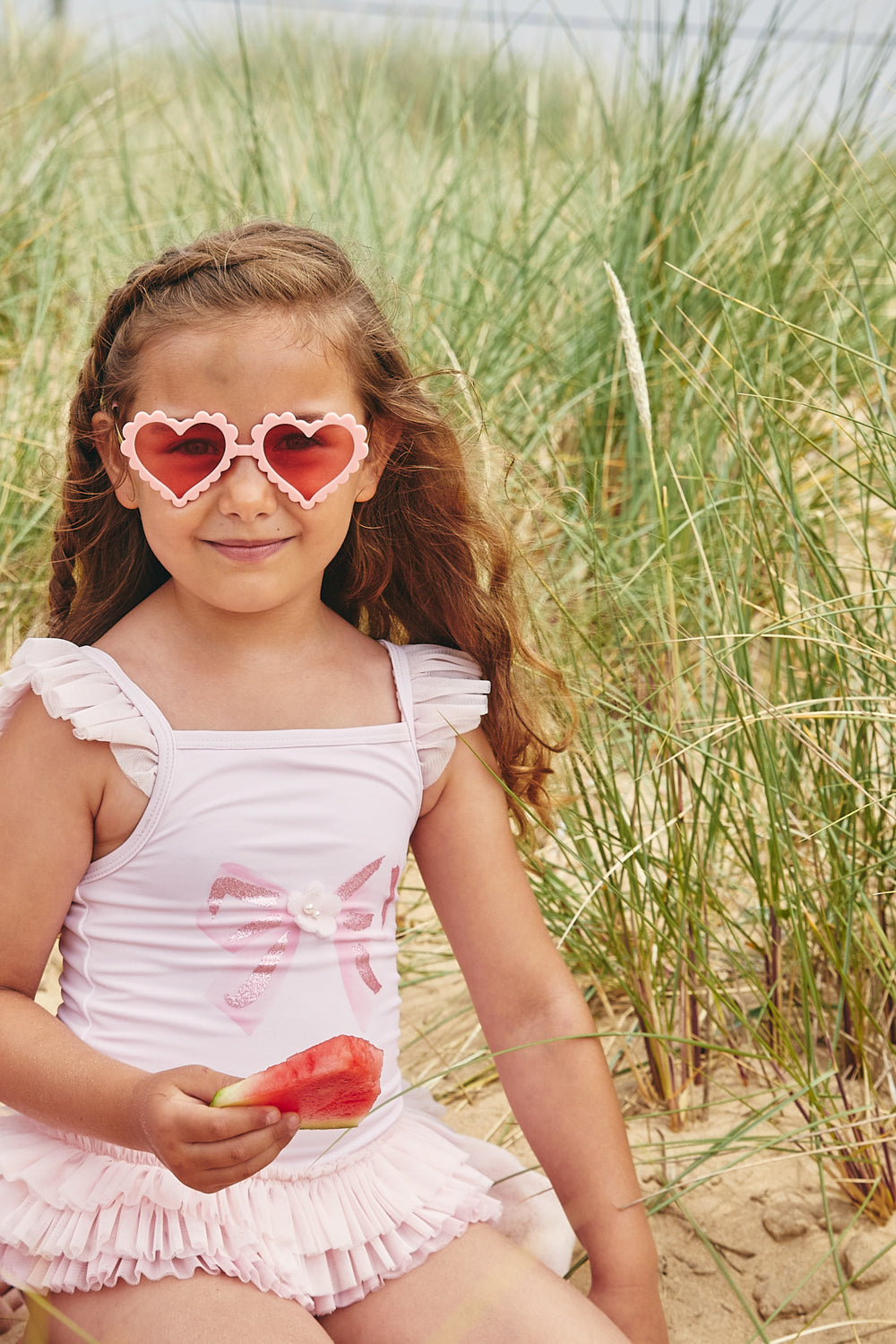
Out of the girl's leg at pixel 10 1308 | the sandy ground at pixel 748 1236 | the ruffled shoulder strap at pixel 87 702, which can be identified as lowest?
the girl's leg at pixel 10 1308

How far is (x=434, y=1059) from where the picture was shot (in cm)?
212

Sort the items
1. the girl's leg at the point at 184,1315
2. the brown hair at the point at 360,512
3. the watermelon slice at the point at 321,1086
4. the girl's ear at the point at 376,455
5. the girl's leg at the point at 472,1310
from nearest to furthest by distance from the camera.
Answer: the watermelon slice at the point at 321,1086 < the girl's leg at the point at 184,1315 < the girl's leg at the point at 472,1310 < the brown hair at the point at 360,512 < the girl's ear at the point at 376,455

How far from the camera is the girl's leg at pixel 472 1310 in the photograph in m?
1.40

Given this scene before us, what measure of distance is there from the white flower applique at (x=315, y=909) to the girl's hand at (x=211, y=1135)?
11.5 inches

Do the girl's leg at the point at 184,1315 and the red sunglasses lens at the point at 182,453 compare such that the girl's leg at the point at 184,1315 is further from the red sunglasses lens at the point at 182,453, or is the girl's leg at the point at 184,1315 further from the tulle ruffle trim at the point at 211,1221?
the red sunglasses lens at the point at 182,453

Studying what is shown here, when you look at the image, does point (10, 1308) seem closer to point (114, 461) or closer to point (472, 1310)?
point (472, 1310)

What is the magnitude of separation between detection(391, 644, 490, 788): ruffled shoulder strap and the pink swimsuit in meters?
0.07

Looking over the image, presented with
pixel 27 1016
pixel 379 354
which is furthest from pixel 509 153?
pixel 27 1016

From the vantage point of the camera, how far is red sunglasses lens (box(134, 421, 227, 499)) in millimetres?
1414

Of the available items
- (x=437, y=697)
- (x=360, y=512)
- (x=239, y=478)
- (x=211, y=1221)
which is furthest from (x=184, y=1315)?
(x=360, y=512)

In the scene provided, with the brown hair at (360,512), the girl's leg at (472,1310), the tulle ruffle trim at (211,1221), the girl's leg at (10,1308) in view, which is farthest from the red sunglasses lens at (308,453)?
the girl's leg at (10,1308)

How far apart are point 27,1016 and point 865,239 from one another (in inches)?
115

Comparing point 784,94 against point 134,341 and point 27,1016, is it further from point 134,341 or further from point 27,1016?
point 27,1016

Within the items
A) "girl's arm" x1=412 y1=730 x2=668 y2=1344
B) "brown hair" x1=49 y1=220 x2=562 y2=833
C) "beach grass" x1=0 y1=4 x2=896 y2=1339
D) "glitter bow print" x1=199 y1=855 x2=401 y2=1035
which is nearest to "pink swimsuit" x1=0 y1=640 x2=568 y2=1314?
"glitter bow print" x1=199 y1=855 x2=401 y2=1035
